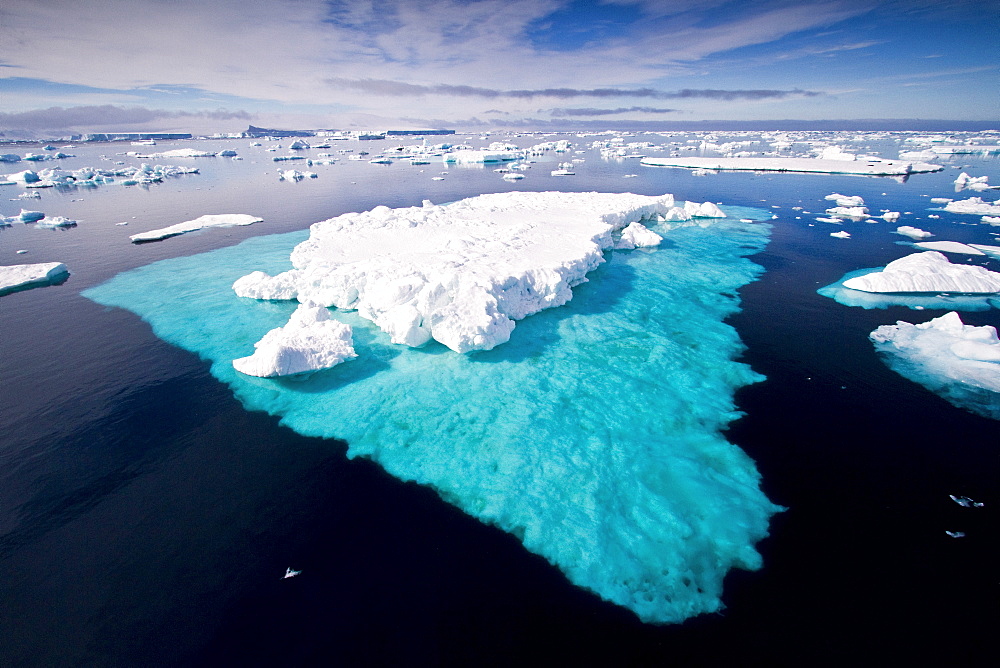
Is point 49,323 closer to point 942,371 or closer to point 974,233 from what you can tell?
point 942,371

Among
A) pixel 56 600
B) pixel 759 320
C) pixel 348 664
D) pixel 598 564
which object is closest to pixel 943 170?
pixel 759 320

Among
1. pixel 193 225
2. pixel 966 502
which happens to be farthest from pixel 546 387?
pixel 193 225

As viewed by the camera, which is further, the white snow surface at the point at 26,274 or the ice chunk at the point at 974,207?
the ice chunk at the point at 974,207

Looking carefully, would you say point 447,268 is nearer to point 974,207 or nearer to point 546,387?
point 546,387

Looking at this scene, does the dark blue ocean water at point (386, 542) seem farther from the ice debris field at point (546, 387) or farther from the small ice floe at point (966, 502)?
the ice debris field at point (546, 387)

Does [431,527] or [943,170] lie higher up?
[943,170]

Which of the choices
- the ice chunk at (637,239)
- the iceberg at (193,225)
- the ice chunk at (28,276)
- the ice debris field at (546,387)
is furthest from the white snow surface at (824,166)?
the ice chunk at (28,276)
